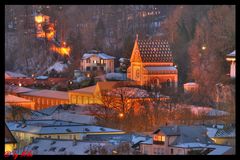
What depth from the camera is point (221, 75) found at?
1065 inches

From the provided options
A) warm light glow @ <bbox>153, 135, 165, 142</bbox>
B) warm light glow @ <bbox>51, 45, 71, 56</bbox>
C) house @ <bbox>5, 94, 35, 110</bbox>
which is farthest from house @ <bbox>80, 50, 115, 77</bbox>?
warm light glow @ <bbox>153, 135, 165, 142</bbox>

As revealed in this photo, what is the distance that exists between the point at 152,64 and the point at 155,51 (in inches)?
18.6

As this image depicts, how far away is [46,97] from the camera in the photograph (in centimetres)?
3269

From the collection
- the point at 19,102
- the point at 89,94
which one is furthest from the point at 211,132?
the point at 19,102

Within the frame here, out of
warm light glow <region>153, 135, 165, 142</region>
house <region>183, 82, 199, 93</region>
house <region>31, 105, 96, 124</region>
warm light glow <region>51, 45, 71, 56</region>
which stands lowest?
warm light glow <region>153, 135, 165, 142</region>

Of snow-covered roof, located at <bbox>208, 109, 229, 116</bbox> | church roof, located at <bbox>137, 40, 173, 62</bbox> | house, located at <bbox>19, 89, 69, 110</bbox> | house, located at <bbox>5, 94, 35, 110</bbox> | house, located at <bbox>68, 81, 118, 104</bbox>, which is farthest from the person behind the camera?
church roof, located at <bbox>137, 40, 173, 62</bbox>

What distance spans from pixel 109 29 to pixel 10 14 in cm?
606

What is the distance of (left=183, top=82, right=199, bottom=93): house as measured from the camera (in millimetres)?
29422

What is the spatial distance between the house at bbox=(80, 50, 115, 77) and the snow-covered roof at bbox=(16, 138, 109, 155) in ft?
58.6

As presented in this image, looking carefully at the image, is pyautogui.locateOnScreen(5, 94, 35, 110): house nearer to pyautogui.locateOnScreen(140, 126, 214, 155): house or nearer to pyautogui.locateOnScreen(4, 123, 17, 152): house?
pyautogui.locateOnScreen(140, 126, 214, 155): house

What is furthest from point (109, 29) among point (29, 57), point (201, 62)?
point (201, 62)

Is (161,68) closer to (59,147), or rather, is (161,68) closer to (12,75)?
(12,75)

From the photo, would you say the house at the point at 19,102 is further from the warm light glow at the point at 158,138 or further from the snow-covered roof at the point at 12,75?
the warm light glow at the point at 158,138
